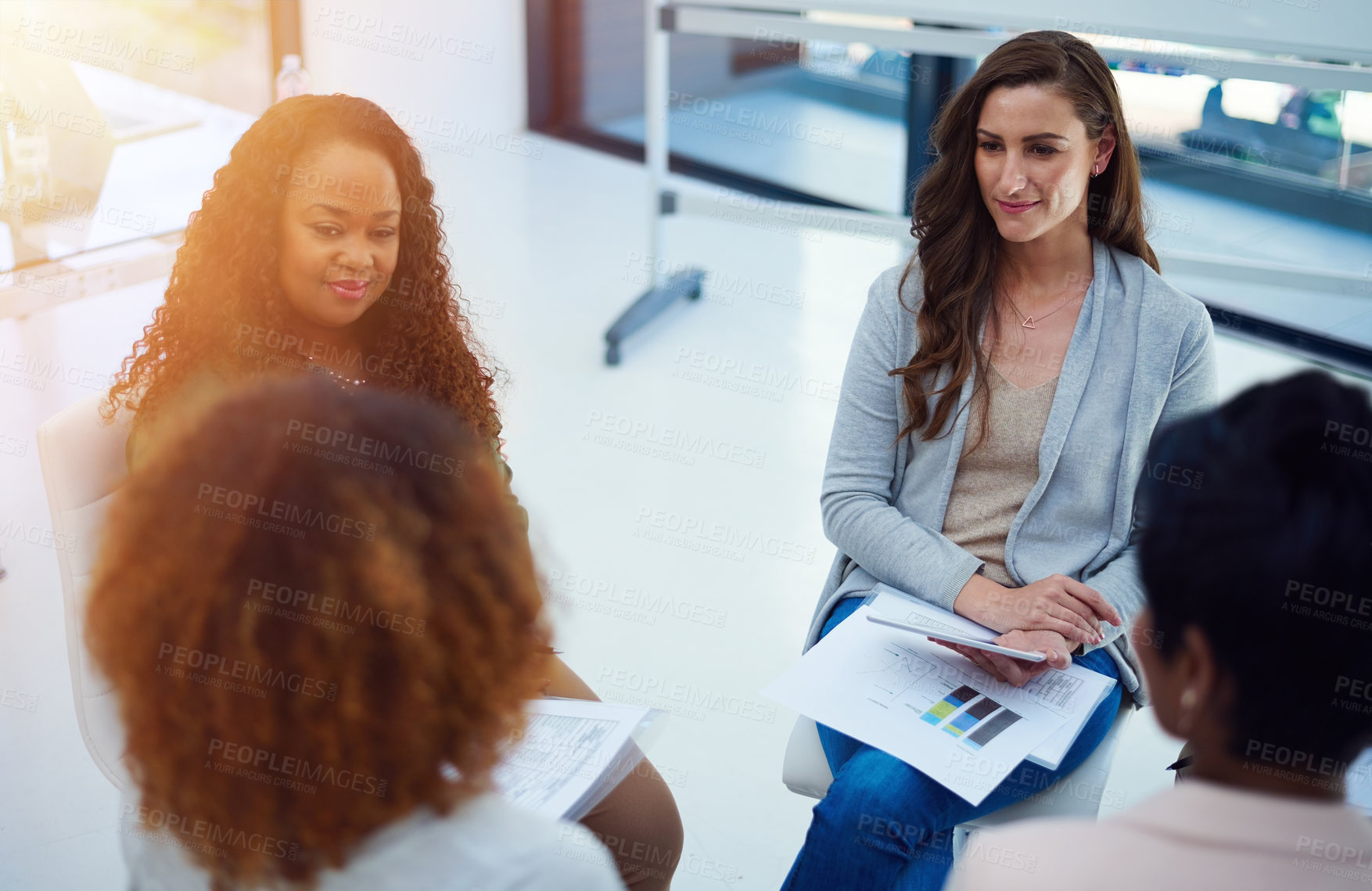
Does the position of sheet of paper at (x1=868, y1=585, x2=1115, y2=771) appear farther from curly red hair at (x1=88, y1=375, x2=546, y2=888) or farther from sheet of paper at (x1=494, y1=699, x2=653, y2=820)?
curly red hair at (x1=88, y1=375, x2=546, y2=888)

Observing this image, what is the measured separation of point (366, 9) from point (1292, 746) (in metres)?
4.98

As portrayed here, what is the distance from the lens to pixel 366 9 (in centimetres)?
501

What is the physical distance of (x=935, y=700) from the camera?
143cm

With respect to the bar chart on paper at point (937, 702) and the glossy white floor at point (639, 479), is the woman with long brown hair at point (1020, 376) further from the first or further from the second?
the glossy white floor at point (639, 479)

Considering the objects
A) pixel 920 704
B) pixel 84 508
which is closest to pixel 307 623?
pixel 84 508

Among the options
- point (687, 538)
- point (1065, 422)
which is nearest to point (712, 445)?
point (687, 538)

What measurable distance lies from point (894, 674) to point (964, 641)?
13 centimetres

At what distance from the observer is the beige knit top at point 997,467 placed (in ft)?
5.36

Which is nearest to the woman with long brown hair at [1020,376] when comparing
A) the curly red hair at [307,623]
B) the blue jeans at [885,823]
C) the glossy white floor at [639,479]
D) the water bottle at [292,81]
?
the blue jeans at [885,823]

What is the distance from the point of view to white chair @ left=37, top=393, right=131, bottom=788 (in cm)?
136

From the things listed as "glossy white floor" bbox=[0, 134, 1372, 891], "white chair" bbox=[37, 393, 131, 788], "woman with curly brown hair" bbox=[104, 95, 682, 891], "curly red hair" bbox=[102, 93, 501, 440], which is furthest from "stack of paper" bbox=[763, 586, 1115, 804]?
"white chair" bbox=[37, 393, 131, 788]

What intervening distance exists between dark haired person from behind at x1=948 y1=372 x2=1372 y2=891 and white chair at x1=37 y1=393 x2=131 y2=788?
105cm

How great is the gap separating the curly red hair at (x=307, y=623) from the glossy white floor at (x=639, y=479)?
0.20 meters

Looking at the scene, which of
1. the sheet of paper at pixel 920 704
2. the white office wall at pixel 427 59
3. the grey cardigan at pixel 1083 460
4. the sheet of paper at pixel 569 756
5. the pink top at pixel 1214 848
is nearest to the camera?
the pink top at pixel 1214 848
